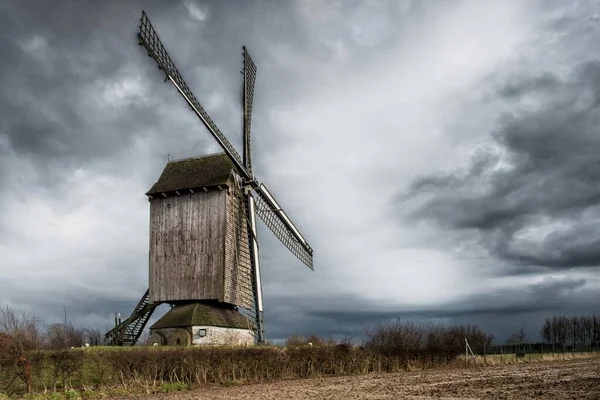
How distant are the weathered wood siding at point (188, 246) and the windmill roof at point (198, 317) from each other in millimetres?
669

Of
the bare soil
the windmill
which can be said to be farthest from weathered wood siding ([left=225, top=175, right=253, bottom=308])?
the bare soil

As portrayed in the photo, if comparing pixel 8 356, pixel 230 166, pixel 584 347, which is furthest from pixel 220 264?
pixel 584 347

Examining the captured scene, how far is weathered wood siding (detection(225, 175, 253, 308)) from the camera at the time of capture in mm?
35406

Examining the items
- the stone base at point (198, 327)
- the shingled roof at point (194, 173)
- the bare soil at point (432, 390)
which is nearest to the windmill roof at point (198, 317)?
the stone base at point (198, 327)

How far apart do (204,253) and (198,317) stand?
3.80 meters

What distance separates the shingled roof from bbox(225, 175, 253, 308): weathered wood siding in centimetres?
120

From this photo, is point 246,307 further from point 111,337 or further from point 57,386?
point 57,386

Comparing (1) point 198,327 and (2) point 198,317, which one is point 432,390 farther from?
(2) point 198,317

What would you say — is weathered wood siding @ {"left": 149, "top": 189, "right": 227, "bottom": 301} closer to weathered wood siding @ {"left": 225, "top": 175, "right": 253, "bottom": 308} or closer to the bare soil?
weathered wood siding @ {"left": 225, "top": 175, "right": 253, "bottom": 308}

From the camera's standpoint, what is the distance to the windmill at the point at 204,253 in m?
34.4

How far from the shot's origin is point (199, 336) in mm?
33375

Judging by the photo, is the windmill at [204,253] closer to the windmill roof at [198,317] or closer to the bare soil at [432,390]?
the windmill roof at [198,317]

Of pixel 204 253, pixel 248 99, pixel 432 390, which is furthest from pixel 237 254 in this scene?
pixel 432 390

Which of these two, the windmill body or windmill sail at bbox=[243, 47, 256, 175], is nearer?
the windmill body
